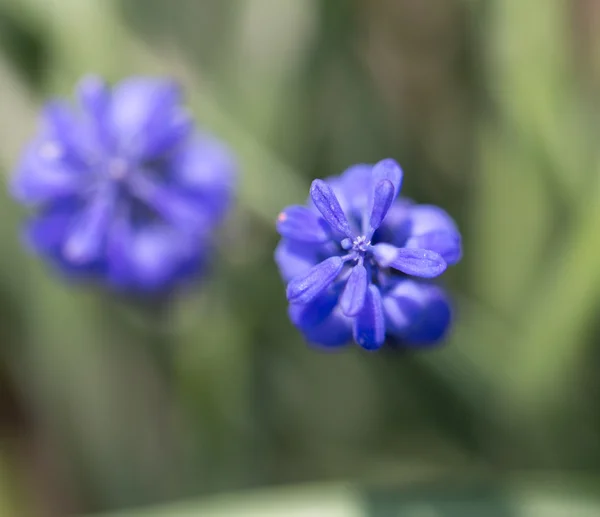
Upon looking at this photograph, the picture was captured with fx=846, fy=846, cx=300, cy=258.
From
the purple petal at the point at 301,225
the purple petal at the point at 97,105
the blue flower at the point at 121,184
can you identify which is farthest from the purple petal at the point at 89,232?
the purple petal at the point at 301,225

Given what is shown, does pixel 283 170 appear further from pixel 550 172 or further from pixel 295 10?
pixel 550 172

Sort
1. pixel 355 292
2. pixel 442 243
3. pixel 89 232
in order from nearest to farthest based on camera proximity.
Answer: pixel 355 292 < pixel 442 243 < pixel 89 232

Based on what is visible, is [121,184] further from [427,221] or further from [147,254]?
[427,221]

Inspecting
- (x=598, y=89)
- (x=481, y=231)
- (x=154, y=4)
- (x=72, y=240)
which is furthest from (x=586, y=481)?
(x=154, y=4)

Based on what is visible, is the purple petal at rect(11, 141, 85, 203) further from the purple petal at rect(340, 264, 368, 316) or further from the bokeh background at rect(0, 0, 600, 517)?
the purple petal at rect(340, 264, 368, 316)

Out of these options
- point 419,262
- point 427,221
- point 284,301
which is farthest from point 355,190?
point 284,301

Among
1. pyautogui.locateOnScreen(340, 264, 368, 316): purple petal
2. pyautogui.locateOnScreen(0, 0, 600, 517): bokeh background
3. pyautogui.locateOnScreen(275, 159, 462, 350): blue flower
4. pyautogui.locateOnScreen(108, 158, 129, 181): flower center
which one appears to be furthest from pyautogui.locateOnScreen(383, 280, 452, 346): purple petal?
pyautogui.locateOnScreen(108, 158, 129, 181): flower center

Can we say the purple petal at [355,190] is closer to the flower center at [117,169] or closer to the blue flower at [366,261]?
the blue flower at [366,261]
